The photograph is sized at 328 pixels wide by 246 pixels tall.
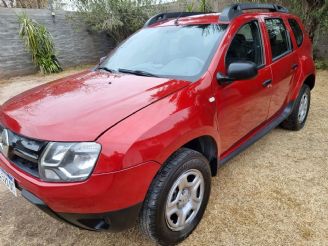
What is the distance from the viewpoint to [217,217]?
2.63 metres

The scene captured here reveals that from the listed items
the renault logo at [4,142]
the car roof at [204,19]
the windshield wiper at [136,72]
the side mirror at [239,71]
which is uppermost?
the car roof at [204,19]

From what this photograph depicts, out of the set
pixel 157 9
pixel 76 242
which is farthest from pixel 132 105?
pixel 157 9

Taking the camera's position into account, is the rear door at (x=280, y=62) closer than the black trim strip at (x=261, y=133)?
No

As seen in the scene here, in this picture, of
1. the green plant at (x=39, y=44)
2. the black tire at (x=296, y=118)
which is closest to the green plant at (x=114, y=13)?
the green plant at (x=39, y=44)

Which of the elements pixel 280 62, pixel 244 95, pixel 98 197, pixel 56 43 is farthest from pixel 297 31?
pixel 56 43

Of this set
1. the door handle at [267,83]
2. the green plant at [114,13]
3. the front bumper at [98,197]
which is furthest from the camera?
the green plant at [114,13]

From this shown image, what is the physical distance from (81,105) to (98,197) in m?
0.70

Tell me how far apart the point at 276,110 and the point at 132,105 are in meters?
2.22

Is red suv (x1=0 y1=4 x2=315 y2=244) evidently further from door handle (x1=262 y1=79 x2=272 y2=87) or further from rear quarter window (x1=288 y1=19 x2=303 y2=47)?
rear quarter window (x1=288 y1=19 x2=303 y2=47)

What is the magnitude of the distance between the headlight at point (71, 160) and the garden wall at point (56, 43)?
→ 30.9 ft

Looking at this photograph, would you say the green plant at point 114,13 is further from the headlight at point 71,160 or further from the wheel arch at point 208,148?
the headlight at point 71,160

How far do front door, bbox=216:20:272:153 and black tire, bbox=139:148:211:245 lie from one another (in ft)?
1.72

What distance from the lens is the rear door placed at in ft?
11.1

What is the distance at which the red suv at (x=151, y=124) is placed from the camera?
5.93 ft
